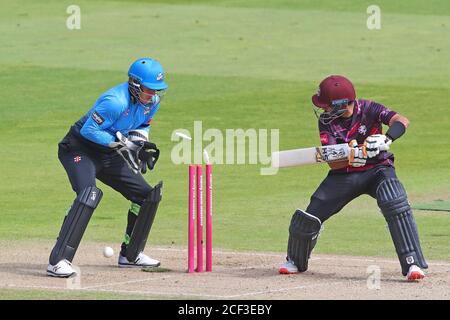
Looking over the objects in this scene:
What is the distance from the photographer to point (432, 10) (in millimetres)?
35844

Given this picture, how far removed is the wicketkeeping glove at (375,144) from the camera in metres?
12.3

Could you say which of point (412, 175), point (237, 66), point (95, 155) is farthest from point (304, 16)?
point (95, 155)

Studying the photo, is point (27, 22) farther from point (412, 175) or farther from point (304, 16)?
point (412, 175)

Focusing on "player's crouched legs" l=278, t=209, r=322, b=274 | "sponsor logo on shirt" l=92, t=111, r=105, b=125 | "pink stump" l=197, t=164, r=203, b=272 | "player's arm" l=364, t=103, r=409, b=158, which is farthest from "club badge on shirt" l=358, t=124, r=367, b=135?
"sponsor logo on shirt" l=92, t=111, r=105, b=125

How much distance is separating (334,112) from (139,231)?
2.24 m

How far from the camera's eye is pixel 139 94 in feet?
42.9

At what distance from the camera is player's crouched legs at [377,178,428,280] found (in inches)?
489

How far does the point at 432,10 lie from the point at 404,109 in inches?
448

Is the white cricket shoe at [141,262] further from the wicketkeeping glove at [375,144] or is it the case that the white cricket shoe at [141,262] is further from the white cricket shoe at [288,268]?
the wicketkeeping glove at [375,144]

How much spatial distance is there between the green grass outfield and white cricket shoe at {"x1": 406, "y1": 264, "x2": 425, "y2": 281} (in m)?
1.86

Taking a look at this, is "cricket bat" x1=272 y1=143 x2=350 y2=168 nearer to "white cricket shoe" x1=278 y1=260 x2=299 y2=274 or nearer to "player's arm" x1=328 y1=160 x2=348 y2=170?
"player's arm" x1=328 y1=160 x2=348 y2=170

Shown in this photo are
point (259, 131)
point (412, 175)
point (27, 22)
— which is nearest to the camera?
Result: point (412, 175)

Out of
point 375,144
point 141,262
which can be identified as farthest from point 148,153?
point 375,144

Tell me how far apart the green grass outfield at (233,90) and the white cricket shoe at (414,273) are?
1859 millimetres
